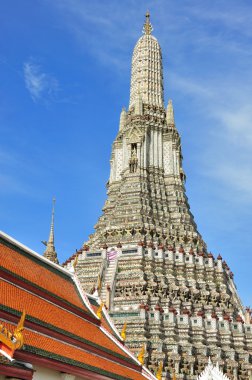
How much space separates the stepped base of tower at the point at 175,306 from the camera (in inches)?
1136

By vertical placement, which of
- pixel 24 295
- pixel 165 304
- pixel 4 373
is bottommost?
pixel 4 373

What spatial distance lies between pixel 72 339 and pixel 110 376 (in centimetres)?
167

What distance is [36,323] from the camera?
12.4 m

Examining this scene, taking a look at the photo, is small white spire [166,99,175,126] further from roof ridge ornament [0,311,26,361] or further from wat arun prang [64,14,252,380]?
roof ridge ornament [0,311,26,361]

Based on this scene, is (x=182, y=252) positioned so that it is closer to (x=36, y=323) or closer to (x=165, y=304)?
(x=165, y=304)

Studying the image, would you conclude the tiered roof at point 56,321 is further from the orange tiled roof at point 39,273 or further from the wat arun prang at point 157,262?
the wat arun prang at point 157,262

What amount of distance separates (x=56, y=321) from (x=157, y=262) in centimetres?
2289

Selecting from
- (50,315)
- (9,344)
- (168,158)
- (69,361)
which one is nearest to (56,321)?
(50,315)

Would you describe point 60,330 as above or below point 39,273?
below

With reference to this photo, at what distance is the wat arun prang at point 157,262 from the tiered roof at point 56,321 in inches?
281

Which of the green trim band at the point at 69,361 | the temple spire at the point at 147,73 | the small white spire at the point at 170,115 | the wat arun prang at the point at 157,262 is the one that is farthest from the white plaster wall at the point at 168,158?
the green trim band at the point at 69,361

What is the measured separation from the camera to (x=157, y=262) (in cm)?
3669

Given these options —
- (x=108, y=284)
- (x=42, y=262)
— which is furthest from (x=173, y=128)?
(x=42, y=262)

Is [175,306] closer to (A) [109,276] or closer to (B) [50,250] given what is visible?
(A) [109,276]
